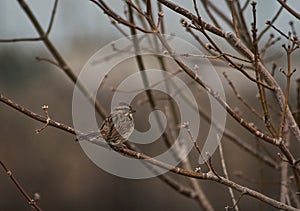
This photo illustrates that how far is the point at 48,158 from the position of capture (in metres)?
9.61

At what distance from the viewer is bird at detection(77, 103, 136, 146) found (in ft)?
5.41

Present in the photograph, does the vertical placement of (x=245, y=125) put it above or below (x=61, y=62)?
below

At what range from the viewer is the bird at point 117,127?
1.65 meters

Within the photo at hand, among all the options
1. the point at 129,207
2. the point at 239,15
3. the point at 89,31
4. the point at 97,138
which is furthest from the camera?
the point at 89,31

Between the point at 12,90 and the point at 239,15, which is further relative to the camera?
the point at 12,90

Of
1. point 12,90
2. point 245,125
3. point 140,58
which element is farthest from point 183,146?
point 12,90

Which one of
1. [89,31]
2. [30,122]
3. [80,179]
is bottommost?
[80,179]

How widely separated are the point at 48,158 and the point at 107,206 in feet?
4.57

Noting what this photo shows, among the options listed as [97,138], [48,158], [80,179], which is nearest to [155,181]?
[80,179]

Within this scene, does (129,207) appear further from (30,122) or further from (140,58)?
(140,58)

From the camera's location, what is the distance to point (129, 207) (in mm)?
9461

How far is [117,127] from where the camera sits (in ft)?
5.90

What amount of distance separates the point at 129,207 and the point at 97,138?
26.5 feet

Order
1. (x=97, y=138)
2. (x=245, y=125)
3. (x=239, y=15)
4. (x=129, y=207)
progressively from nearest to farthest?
1. (x=245, y=125)
2. (x=97, y=138)
3. (x=239, y=15)
4. (x=129, y=207)
